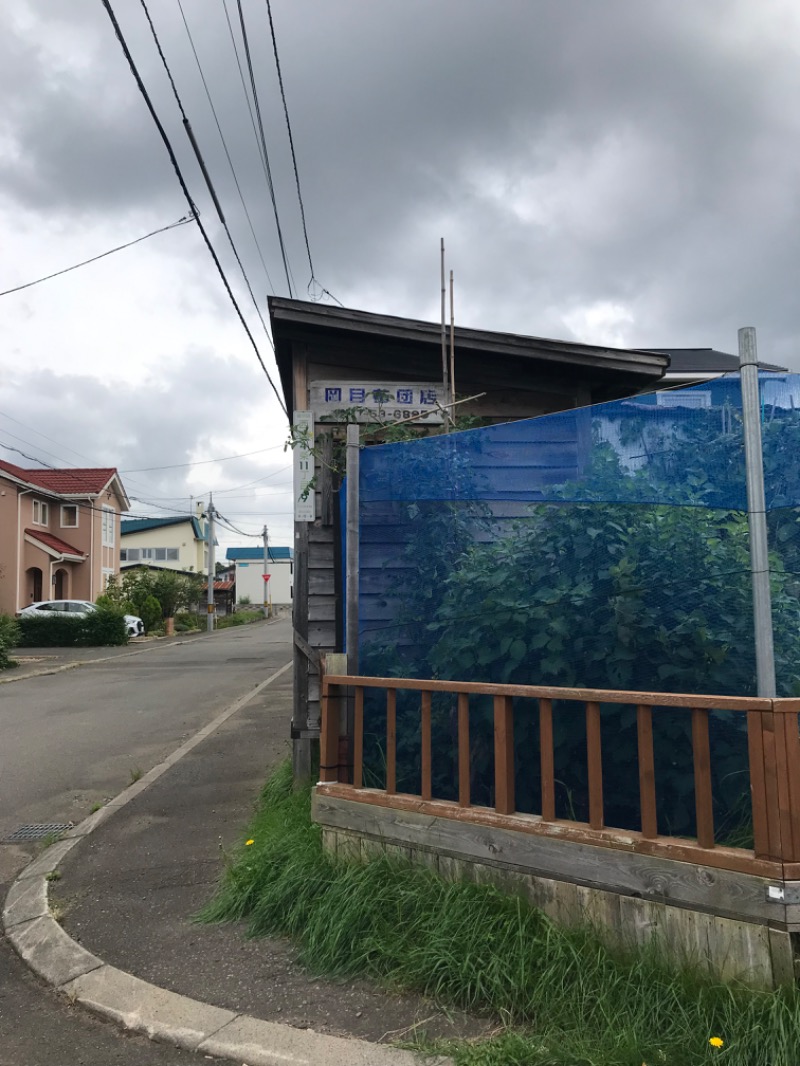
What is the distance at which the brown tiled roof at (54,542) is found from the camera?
32.1 metres

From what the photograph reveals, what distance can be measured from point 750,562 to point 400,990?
205 cm

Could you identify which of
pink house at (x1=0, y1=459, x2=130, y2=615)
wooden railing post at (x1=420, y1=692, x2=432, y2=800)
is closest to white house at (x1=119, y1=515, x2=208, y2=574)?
pink house at (x1=0, y1=459, x2=130, y2=615)

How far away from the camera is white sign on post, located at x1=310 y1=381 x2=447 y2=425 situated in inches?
243

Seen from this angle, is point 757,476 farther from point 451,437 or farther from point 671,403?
point 451,437

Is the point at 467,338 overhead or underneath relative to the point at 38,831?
overhead

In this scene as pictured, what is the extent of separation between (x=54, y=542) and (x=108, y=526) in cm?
486

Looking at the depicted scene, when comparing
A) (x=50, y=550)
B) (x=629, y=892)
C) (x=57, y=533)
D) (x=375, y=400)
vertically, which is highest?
(x=57, y=533)

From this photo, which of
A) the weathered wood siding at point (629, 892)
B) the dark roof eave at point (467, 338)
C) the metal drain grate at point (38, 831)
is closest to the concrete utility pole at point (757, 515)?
the weathered wood siding at point (629, 892)

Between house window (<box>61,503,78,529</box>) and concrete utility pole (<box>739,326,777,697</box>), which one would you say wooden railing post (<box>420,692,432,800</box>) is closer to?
concrete utility pole (<box>739,326,777,697</box>)

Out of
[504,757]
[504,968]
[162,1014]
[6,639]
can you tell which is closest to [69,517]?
[6,639]

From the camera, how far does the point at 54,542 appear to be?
33.5m

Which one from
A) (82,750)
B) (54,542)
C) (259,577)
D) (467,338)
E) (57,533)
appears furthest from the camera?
(259,577)

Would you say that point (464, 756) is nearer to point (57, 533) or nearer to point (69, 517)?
point (57, 533)

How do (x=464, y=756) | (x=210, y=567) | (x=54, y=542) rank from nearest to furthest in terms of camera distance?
(x=464, y=756)
(x=54, y=542)
(x=210, y=567)
